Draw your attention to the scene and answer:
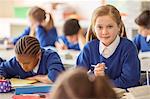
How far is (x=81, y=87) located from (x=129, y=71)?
3.68 ft

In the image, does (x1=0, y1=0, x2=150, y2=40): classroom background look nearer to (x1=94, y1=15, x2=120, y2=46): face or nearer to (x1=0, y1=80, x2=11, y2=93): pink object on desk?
(x1=94, y1=15, x2=120, y2=46): face

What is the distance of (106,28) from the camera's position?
76.0 inches

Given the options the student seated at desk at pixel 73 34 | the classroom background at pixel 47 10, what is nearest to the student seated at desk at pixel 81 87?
the student seated at desk at pixel 73 34

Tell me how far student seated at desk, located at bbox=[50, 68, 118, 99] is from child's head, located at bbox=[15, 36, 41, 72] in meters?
1.11

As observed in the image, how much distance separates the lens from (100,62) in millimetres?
1961

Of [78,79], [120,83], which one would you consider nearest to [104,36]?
[120,83]

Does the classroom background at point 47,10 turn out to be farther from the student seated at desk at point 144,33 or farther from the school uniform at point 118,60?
the school uniform at point 118,60

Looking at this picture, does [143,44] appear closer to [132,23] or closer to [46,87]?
[132,23]

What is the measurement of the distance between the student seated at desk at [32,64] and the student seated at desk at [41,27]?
1.65 meters

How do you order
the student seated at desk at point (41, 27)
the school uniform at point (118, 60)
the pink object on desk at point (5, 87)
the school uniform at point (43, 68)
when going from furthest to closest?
1. the student seated at desk at point (41, 27)
2. the school uniform at point (43, 68)
3. the school uniform at point (118, 60)
4. the pink object on desk at point (5, 87)

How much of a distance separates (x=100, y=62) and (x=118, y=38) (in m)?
0.17

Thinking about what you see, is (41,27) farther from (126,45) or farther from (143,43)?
(126,45)

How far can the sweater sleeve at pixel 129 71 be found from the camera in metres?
1.87

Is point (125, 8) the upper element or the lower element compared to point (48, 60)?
upper
